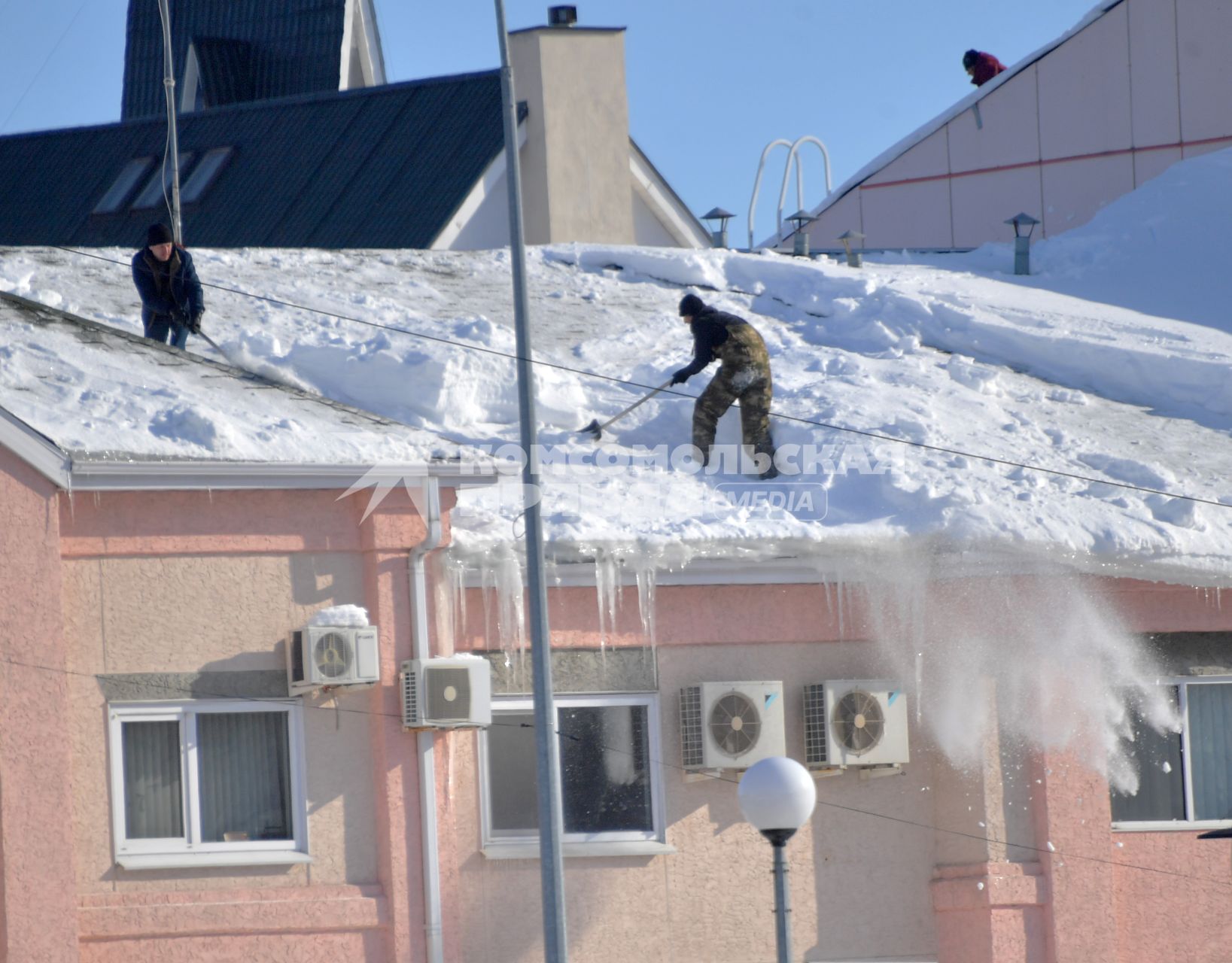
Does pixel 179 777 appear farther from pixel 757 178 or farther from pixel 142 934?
pixel 757 178

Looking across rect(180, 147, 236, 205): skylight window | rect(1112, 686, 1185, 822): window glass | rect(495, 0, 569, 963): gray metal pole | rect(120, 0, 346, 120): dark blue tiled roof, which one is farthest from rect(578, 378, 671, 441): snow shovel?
rect(120, 0, 346, 120): dark blue tiled roof

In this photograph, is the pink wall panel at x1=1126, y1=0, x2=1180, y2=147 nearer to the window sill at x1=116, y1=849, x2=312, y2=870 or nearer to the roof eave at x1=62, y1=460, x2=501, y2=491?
the roof eave at x1=62, y1=460, x2=501, y2=491

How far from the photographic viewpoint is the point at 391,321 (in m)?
16.0

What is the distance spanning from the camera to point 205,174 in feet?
92.5

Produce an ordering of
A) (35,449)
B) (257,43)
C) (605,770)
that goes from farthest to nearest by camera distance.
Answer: (257,43), (605,770), (35,449)

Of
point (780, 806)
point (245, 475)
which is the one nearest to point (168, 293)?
point (245, 475)

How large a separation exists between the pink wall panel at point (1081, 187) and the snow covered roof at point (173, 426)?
14.8 meters

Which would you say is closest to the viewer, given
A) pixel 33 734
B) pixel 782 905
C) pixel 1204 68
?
pixel 782 905

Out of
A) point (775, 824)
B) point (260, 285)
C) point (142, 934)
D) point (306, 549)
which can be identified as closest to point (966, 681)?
point (775, 824)

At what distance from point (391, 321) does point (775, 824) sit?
288 inches

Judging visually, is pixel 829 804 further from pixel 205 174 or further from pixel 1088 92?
pixel 205 174

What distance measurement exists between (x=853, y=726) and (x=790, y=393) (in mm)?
3476

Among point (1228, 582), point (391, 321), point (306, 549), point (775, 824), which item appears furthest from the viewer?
point (391, 321)

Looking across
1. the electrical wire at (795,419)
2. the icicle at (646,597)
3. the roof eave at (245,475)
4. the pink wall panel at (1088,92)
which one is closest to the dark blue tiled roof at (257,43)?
the pink wall panel at (1088,92)
